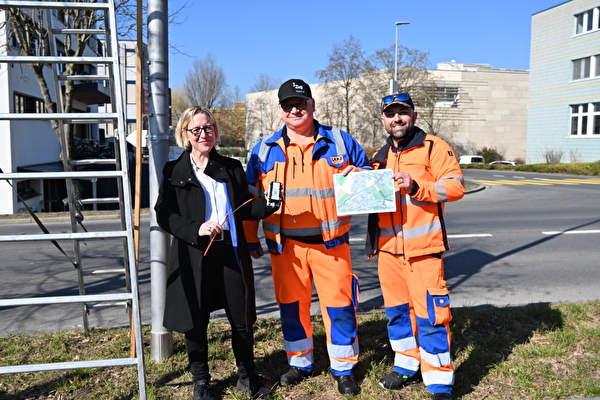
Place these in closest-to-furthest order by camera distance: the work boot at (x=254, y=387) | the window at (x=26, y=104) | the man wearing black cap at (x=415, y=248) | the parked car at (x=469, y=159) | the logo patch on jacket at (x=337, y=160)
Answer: the man wearing black cap at (x=415, y=248)
the work boot at (x=254, y=387)
the logo patch on jacket at (x=337, y=160)
the window at (x=26, y=104)
the parked car at (x=469, y=159)

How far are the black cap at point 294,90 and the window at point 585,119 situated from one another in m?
39.0

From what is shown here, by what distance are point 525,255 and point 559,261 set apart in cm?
56

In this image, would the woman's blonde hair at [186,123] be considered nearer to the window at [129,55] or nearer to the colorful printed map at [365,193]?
the colorful printed map at [365,193]

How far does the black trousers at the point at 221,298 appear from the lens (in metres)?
3.37

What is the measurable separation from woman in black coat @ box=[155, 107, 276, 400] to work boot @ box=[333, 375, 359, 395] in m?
0.55

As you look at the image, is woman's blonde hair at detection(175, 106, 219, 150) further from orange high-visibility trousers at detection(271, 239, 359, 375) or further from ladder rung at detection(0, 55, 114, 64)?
orange high-visibility trousers at detection(271, 239, 359, 375)

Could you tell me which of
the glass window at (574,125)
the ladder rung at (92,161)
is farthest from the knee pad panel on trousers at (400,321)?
the glass window at (574,125)

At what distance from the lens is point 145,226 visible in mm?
11750

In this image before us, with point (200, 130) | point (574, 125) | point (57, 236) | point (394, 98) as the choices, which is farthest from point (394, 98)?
point (574, 125)

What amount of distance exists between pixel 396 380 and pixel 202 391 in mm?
1345

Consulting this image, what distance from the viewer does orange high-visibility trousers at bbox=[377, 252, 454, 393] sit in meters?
3.44

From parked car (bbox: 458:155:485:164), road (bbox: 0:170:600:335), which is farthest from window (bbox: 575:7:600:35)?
road (bbox: 0:170:600:335)

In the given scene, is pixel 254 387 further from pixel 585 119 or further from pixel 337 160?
pixel 585 119

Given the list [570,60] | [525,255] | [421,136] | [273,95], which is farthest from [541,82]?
[421,136]
